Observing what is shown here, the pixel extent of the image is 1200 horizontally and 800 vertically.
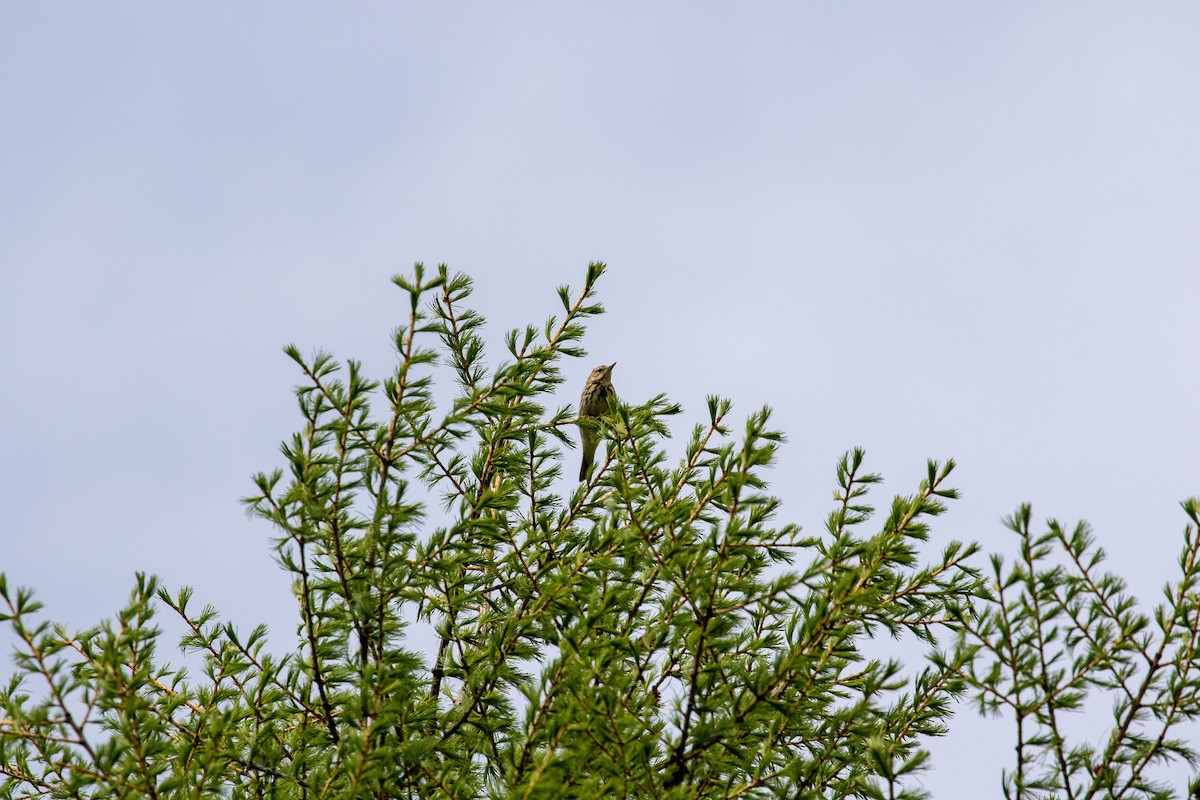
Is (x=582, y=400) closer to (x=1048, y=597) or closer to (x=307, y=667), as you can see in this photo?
(x=307, y=667)

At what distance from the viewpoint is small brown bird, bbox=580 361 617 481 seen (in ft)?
27.1

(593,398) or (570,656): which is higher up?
(593,398)

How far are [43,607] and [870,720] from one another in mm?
3271

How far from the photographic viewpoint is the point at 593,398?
27.8ft

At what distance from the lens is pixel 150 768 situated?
12.1ft

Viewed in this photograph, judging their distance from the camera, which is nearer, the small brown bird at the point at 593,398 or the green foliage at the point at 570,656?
the green foliage at the point at 570,656

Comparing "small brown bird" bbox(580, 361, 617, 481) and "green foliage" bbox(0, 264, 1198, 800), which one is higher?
"small brown bird" bbox(580, 361, 617, 481)

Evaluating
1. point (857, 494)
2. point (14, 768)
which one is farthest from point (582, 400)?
point (14, 768)

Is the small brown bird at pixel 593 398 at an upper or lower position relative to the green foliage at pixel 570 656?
upper

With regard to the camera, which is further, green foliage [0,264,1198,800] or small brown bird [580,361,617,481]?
small brown bird [580,361,617,481]

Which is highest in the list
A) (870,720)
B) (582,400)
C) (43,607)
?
(582,400)

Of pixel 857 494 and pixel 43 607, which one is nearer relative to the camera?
pixel 43 607

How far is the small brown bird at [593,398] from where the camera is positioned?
325 inches

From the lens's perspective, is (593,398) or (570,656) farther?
(593,398)
